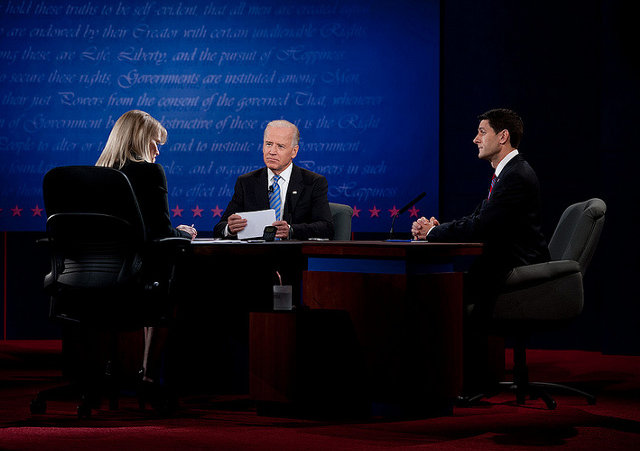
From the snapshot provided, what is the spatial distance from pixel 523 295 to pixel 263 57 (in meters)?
3.24

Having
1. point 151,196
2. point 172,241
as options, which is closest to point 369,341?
point 172,241

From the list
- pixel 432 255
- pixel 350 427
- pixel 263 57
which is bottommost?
pixel 350 427

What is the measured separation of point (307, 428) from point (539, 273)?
135cm

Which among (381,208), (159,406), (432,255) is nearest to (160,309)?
(159,406)

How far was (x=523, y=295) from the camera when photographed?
364 centimetres

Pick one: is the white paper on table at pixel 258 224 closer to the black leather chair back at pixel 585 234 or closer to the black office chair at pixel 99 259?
the black office chair at pixel 99 259

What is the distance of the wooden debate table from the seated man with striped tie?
1189 mm

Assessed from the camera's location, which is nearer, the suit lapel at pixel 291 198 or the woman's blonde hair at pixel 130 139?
the woman's blonde hair at pixel 130 139

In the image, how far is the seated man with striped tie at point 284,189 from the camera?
467cm

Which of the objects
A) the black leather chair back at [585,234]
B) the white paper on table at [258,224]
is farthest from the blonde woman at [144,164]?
the black leather chair back at [585,234]

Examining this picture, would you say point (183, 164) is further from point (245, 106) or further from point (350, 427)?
point (350, 427)

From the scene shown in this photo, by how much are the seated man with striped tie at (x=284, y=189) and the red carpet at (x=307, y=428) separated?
50.3 inches

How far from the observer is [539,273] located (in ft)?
11.9

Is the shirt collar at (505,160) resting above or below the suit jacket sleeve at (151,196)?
above
